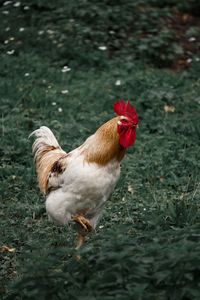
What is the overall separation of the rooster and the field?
323 millimetres

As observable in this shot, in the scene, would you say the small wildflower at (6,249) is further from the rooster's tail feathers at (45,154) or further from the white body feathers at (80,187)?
the rooster's tail feathers at (45,154)

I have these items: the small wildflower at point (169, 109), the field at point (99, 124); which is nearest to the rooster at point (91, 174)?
the field at point (99, 124)

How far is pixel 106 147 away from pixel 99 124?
4.04m

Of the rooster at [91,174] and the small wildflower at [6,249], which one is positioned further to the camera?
the small wildflower at [6,249]

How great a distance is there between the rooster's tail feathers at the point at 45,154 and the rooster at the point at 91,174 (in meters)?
0.38

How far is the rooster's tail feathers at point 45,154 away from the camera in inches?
279

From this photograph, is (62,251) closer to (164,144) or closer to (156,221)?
(156,221)

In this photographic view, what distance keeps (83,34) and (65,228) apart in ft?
22.1

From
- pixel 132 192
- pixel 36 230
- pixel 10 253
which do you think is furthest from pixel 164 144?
pixel 10 253

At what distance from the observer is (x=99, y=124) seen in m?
10.3

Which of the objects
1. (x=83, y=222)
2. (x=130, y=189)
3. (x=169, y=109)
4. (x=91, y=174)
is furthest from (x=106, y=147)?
(x=169, y=109)

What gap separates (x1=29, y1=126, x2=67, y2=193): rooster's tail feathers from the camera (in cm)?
708

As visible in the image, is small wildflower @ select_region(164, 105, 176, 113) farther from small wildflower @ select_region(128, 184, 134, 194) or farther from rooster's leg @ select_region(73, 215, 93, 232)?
rooster's leg @ select_region(73, 215, 93, 232)

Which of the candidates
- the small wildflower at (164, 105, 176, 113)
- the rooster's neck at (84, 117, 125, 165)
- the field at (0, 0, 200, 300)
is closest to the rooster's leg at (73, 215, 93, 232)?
the field at (0, 0, 200, 300)
